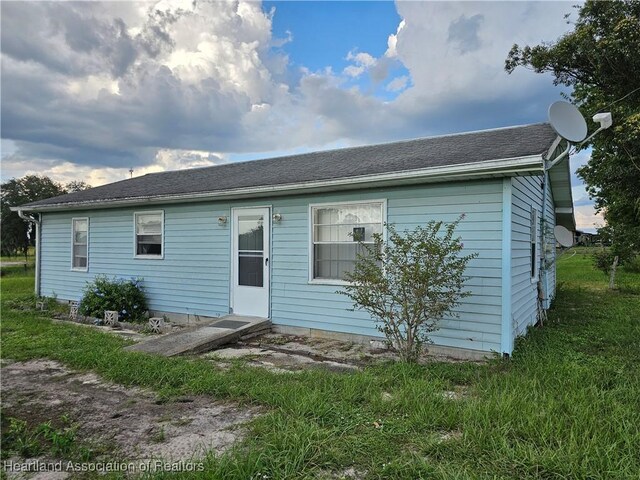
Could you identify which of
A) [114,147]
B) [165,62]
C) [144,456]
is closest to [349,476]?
[144,456]

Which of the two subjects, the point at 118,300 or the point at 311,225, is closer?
the point at 311,225

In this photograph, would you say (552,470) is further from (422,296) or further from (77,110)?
(77,110)

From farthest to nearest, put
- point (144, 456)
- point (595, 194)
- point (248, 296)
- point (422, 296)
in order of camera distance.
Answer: point (595, 194)
point (248, 296)
point (422, 296)
point (144, 456)

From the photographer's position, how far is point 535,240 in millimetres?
7316

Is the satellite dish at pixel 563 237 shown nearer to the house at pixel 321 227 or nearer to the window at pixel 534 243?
the house at pixel 321 227

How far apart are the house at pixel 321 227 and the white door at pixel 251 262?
0.02m

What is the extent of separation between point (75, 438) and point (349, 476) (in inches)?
85.3

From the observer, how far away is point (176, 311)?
8617mm

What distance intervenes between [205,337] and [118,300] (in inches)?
137

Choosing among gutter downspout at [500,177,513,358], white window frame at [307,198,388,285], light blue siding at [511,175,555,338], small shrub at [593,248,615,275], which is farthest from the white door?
small shrub at [593,248,615,275]

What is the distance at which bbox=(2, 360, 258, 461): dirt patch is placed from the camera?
297 cm

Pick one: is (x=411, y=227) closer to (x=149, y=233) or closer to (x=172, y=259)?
(x=172, y=259)

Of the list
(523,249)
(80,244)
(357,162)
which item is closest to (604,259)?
(523,249)

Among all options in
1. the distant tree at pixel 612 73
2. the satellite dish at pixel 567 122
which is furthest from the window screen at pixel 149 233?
the distant tree at pixel 612 73
